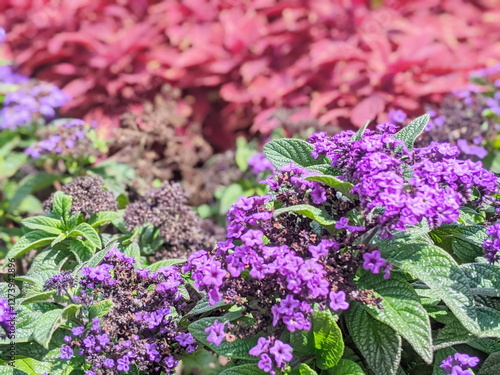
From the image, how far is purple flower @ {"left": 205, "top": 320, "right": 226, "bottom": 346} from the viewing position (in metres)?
1.50

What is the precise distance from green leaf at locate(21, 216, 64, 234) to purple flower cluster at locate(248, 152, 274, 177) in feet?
3.85

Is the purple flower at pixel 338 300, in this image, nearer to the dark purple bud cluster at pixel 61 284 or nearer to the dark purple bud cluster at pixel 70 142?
the dark purple bud cluster at pixel 61 284

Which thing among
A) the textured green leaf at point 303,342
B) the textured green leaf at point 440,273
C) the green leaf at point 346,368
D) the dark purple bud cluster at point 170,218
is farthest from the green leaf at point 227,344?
the dark purple bud cluster at point 170,218

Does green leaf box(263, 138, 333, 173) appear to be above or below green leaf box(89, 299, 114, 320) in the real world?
above

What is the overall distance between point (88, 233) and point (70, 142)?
792 mm

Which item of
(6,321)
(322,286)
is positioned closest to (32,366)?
(6,321)

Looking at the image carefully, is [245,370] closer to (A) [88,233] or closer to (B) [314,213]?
(B) [314,213]

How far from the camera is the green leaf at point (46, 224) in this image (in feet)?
6.97

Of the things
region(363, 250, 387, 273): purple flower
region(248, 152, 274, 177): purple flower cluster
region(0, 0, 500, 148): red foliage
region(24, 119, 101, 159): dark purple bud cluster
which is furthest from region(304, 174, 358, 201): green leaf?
region(0, 0, 500, 148): red foliage

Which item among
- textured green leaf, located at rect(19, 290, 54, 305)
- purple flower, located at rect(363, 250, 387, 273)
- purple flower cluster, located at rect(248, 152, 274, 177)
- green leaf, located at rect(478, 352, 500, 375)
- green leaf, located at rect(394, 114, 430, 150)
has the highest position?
green leaf, located at rect(394, 114, 430, 150)

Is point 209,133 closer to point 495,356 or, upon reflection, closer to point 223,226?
point 223,226

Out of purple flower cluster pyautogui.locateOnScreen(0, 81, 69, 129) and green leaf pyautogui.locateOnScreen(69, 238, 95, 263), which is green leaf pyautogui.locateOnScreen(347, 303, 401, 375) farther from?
purple flower cluster pyautogui.locateOnScreen(0, 81, 69, 129)

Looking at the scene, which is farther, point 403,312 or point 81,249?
point 81,249

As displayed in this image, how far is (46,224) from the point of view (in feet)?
7.07
